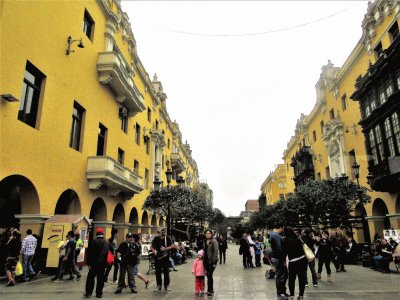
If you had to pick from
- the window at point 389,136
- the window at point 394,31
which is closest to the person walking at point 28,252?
the window at point 389,136

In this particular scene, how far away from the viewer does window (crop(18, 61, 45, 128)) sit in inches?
456

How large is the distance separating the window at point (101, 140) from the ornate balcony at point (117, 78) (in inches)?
98.9

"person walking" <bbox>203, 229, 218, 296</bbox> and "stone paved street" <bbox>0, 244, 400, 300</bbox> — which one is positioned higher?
"person walking" <bbox>203, 229, 218, 296</bbox>

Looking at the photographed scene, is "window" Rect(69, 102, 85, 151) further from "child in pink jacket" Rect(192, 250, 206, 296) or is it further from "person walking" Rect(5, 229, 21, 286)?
"child in pink jacket" Rect(192, 250, 206, 296)

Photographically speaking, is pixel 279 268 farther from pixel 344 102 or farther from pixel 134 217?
pixel 344 102

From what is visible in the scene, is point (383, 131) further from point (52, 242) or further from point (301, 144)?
point (301, 144)

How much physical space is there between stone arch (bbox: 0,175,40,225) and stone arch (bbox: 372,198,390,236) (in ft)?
69.6

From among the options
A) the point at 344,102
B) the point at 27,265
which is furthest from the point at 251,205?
the point at 27,265

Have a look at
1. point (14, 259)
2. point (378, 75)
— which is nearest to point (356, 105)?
point (378, 75)

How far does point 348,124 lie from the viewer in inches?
1085

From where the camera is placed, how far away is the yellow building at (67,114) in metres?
10.9

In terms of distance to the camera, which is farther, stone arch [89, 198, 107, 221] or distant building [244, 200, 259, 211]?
distant building [244, 200, 259, 211]

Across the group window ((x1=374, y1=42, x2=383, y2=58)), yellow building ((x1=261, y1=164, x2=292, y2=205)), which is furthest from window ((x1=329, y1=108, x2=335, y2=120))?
yellow building ((x1=261, y1=164, x2=292, y2=205))

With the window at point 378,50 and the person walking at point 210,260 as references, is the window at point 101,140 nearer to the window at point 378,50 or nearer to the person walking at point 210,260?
the person walking at point 210,260
